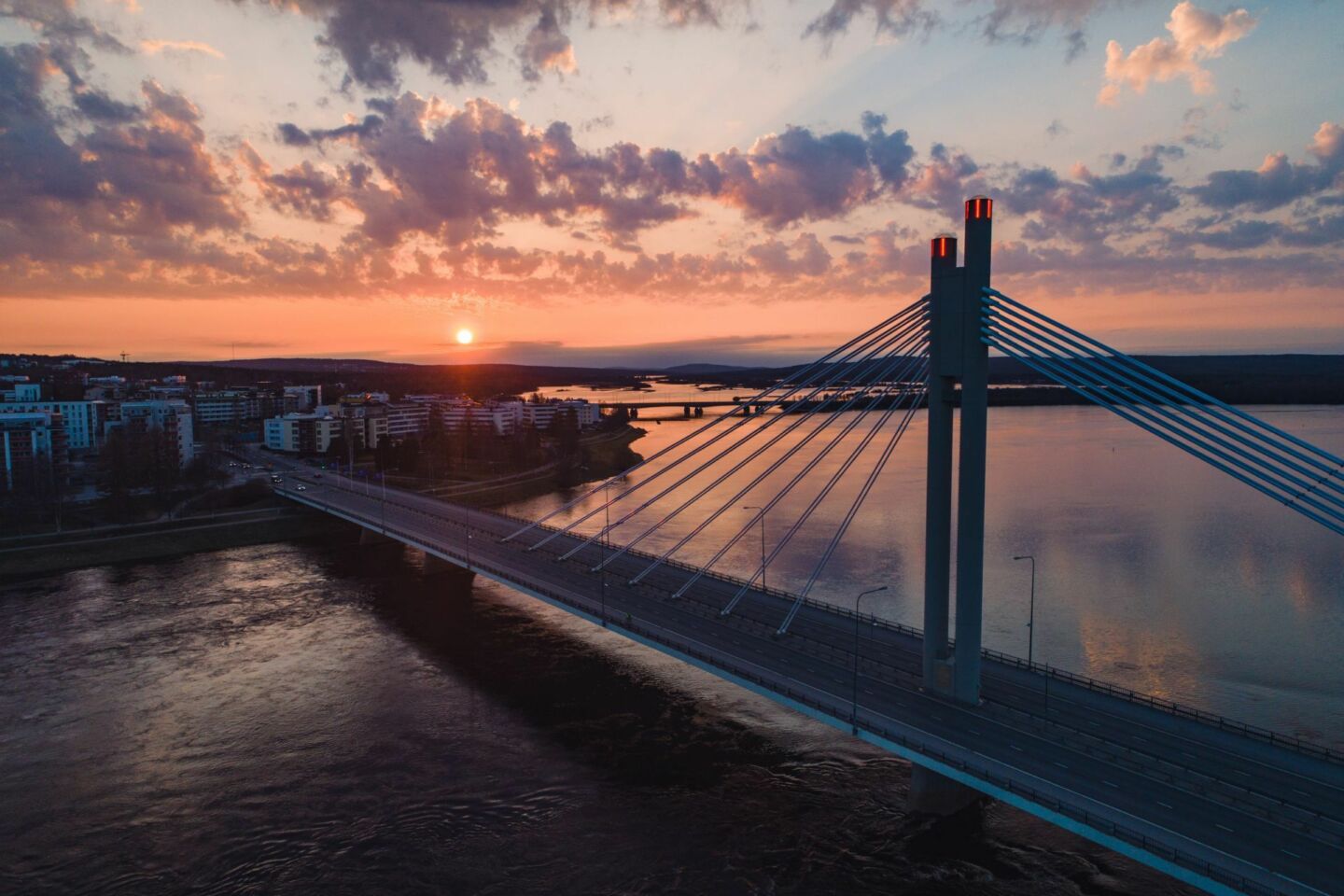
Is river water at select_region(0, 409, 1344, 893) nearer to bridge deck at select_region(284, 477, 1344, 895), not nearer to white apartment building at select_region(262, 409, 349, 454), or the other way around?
bridge deck at select_region(284, 477, 1344, 895)

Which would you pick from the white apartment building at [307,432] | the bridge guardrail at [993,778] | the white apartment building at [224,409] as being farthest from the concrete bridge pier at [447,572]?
the white apartment building at [224,409]

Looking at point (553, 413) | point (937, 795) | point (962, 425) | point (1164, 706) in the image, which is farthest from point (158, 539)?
point (553, 413)

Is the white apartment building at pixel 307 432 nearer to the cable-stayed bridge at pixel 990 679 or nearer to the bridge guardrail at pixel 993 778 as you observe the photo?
the cable-stayed bridge at pixel 990 679

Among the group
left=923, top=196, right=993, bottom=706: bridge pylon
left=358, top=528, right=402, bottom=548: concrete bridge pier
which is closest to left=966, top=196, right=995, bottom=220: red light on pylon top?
left=923, top=196, right=993, bottom=706: bridge pylon

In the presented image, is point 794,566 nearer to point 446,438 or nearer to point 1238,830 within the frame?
point 1238,830

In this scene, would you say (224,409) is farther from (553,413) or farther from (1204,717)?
(1204,717)
